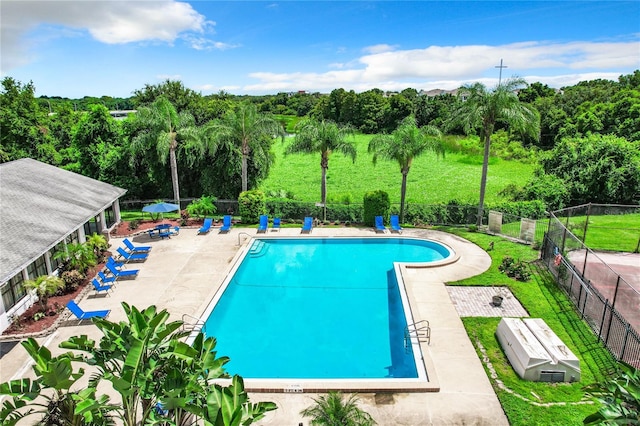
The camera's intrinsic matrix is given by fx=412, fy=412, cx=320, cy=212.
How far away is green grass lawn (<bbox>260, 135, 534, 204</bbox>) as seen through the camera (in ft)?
117

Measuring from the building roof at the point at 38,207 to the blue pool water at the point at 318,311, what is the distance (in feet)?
23.2

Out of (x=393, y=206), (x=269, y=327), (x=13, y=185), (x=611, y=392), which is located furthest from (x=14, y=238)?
(x=393, y=206)

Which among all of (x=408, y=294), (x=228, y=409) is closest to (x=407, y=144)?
(x=408, y=294)

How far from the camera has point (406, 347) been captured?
1338cm

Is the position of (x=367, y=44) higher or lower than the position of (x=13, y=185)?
higher

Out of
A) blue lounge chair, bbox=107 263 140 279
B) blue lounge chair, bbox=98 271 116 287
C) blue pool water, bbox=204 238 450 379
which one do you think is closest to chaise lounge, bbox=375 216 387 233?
blue pool water, bbox=204 238 450 379

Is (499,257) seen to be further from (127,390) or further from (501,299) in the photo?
(127,390)

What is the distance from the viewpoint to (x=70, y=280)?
671 inches

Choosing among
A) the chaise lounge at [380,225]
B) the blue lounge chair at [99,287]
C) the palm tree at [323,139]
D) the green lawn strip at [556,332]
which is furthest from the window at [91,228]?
the green lawn strip at [556,332]

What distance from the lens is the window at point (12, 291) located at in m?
14.7

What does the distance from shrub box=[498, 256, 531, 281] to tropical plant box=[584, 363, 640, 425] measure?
39.9 ft

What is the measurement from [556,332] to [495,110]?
13.4 m

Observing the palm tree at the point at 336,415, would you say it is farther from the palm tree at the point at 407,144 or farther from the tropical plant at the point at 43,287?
the palm tree at the point at 407,144

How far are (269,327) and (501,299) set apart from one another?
28.6ft
